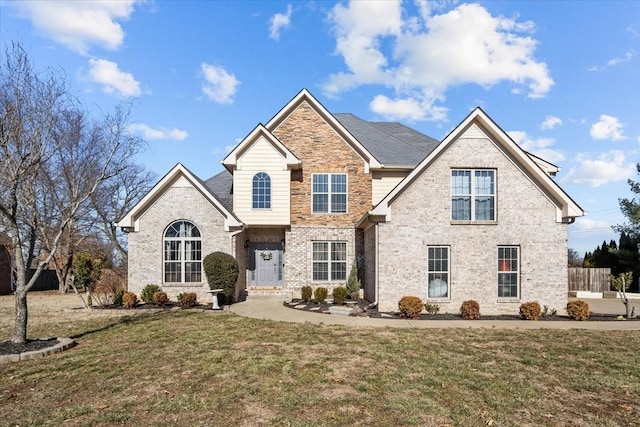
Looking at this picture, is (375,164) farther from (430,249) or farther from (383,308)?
(383,308)

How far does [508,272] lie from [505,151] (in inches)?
181

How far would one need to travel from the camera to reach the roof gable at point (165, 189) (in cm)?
1741

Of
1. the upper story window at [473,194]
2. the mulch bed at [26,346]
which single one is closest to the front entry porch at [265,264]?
the upper story window at [473,194]

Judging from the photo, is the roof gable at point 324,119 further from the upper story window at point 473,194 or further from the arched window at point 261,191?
the upper story window at point 473,194

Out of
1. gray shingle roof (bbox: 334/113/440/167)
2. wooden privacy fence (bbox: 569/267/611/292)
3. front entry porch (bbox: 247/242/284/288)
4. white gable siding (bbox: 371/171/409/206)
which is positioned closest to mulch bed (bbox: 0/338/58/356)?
front entry porch (bbox: 247/242/284/288)

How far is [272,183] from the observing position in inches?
742

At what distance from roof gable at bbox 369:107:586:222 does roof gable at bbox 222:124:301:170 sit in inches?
228

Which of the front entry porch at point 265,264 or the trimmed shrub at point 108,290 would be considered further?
the front entry porch at point 265,264

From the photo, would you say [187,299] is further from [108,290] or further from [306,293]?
[306,293]

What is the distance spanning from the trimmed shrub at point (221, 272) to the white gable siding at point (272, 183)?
8.91ft

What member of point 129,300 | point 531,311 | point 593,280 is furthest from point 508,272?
point 129,300

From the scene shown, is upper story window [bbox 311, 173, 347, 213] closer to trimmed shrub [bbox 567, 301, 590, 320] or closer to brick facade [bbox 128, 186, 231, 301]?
brick facade [bbox 128, 186, 231, 301]

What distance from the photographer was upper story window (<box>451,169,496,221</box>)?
1512 centimetres

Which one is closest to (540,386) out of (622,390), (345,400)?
(622,390)
